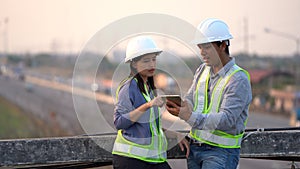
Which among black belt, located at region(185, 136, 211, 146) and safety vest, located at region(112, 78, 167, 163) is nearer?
safety vest, located at region(112, 78, 167, 163)

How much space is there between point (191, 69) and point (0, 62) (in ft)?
411

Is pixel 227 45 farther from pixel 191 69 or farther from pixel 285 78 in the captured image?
pixel 285 78

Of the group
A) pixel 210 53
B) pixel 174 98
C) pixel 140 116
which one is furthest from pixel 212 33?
pixel 140 116

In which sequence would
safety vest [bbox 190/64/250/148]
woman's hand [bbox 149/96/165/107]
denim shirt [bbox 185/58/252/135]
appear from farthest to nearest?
safety vest [bbox 190/64/250/148], denim shirt [bbox 185/58/252/135], woman's hand [bbox 149/96/165/107]

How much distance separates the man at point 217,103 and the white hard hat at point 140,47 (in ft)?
1.10

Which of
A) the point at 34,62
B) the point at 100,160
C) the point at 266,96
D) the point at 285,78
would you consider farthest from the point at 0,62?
the point at 100,160

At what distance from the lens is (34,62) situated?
159000 mm

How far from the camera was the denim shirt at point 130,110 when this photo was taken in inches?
164

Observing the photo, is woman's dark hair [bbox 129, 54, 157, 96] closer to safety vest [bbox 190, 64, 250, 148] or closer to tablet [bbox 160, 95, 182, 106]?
tablet [bbox 160, 95, 182, 106]

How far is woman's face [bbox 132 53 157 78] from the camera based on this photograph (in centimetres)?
423

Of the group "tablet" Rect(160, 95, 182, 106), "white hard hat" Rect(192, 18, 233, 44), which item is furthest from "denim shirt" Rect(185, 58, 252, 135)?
"white hard hat" Rect(192, 18, 233, 44)

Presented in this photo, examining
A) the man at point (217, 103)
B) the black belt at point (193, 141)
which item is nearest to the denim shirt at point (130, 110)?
the man at point (217, 103)

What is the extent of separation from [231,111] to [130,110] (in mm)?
730

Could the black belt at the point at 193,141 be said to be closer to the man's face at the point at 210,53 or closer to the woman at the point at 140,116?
the woman at the point at 140,116
